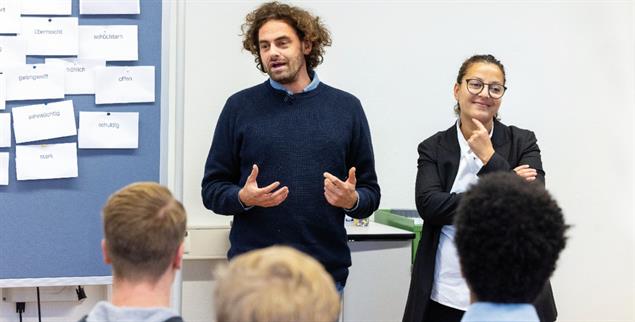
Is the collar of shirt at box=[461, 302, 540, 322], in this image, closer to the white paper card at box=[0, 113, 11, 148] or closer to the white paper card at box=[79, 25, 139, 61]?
the white paper card at box=[79, 25, 139, 61]

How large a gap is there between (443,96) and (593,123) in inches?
31.2

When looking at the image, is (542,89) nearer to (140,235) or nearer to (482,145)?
(482,145)

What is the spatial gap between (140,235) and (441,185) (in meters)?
1.18

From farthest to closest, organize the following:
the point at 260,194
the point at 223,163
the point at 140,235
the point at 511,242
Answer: the point at 223,163 → the point at 260,194 → the point at 140,235 → the point at 511,242

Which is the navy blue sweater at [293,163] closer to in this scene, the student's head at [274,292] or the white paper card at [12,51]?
the white paper card at [12,51]

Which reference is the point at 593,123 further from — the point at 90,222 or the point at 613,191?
the point at 90,222

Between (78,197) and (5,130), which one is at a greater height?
(5,130)

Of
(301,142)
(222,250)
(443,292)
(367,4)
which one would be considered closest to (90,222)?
(222,250)

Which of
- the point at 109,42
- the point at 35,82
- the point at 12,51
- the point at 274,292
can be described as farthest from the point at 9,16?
the point at 274,292

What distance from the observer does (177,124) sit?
3.08m

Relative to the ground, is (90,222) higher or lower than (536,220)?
lower

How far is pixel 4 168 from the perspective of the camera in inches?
99.3

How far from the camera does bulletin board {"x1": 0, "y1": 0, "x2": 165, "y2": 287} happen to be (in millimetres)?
2551

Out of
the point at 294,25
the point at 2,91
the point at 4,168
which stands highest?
the point at 294,25
